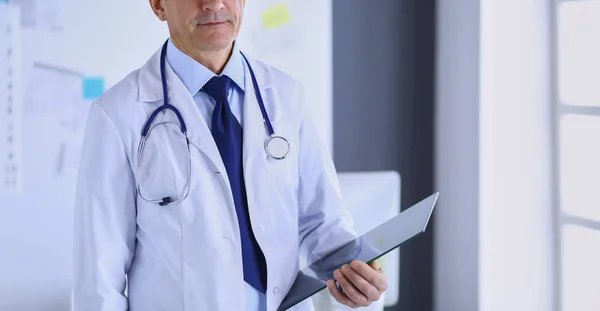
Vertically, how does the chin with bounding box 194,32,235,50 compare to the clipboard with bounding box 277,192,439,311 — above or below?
above

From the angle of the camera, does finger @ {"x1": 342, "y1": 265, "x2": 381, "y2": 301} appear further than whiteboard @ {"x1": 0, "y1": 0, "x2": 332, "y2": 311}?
No

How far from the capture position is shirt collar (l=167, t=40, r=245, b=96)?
1.31 metres

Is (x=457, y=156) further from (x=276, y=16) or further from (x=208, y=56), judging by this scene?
(x=208, y=56)

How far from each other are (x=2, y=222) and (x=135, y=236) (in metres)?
0.91

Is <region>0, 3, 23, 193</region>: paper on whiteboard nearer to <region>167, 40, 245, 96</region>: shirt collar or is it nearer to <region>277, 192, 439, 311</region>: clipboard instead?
<region>167, 40, 245, 96</region>: shirt collar

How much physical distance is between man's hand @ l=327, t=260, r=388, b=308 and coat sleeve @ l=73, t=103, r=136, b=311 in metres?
0.37

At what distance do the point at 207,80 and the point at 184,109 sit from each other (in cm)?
7

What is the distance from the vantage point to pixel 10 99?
80.3 inches

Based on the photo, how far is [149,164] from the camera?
1271 millimetres
